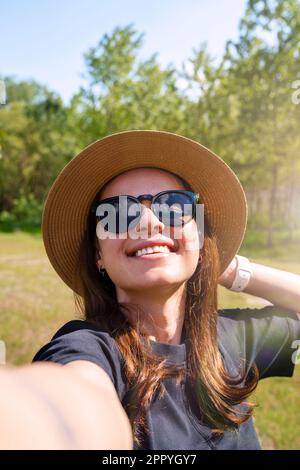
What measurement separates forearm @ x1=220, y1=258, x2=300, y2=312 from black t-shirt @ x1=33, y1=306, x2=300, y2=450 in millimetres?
53

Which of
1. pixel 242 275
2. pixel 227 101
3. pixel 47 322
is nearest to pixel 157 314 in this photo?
pixel 242 275

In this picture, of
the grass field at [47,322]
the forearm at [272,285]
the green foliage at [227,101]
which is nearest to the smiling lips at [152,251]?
the forearm at [272,285]

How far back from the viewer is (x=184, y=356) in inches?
70.2

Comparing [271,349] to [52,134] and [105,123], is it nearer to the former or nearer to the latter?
[105,123]

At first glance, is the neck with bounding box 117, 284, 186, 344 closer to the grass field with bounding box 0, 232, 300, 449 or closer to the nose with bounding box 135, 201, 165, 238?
the nose with bounding box 135, 201, 165, 238

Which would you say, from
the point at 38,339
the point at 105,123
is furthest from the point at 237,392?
the point at 105,123

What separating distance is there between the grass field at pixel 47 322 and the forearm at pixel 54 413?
3370 mm

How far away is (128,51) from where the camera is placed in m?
21.1

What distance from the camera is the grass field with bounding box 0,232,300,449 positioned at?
4254 mm

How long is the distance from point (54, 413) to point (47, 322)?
253 inches

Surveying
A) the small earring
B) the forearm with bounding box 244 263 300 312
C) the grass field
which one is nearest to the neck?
the small earring

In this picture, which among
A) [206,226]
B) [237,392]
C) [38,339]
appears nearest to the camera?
[237,392]

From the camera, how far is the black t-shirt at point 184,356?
143cm

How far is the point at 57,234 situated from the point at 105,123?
65.3 feet
